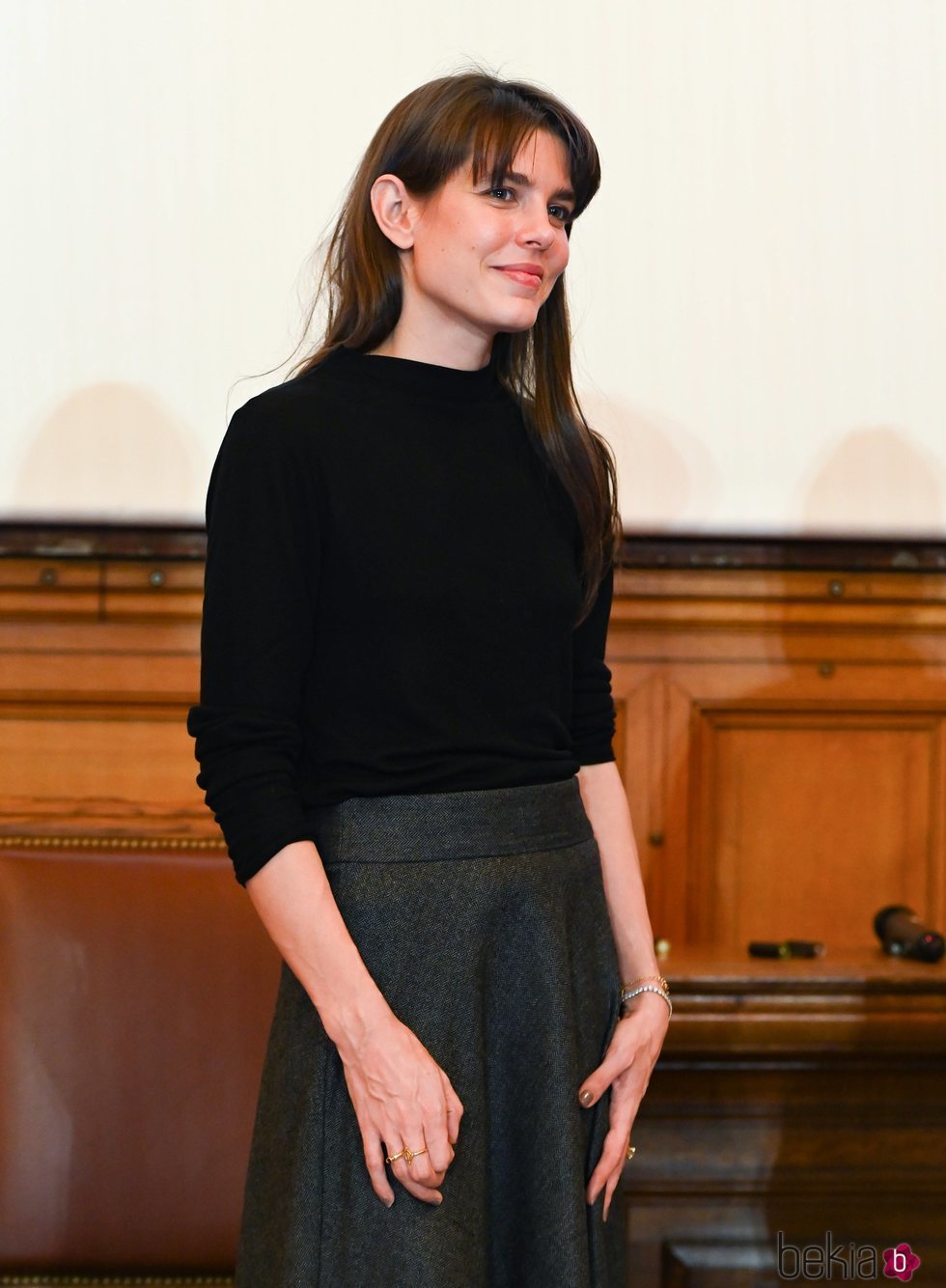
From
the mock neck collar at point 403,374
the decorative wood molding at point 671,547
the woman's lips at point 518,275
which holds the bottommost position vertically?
the decorative wood molding at point 671,547

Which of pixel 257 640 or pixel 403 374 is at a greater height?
pixel 403 374

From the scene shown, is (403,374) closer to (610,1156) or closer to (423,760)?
(423,760)

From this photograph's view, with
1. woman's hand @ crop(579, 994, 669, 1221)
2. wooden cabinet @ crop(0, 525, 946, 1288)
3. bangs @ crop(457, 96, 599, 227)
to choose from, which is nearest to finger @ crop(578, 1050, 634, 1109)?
woman's hand @ crop(579, 994, 669, 1221)

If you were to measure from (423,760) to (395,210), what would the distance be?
0.47 meters

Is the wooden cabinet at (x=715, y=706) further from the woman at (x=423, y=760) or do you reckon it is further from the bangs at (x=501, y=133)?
the bangs at (x=501, y=133)

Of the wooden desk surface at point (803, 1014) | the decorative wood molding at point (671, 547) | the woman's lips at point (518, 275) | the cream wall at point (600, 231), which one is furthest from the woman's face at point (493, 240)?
the decorative wood molding at point (671, 547)

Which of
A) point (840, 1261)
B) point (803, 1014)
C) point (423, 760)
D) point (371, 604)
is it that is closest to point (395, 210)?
point (371, 604)

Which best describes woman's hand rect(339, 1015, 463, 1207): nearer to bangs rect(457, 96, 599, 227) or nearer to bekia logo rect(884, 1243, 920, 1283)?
bangs rect(457, 96, 599, 227)

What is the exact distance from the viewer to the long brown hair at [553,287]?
3.73 feet

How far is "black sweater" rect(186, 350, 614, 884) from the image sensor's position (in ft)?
3.40

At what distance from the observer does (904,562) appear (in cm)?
251

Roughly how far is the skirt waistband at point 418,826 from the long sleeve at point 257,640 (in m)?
0.06

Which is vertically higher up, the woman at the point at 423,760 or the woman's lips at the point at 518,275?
the woman's lips at the point at 518,275

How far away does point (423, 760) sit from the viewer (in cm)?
109
